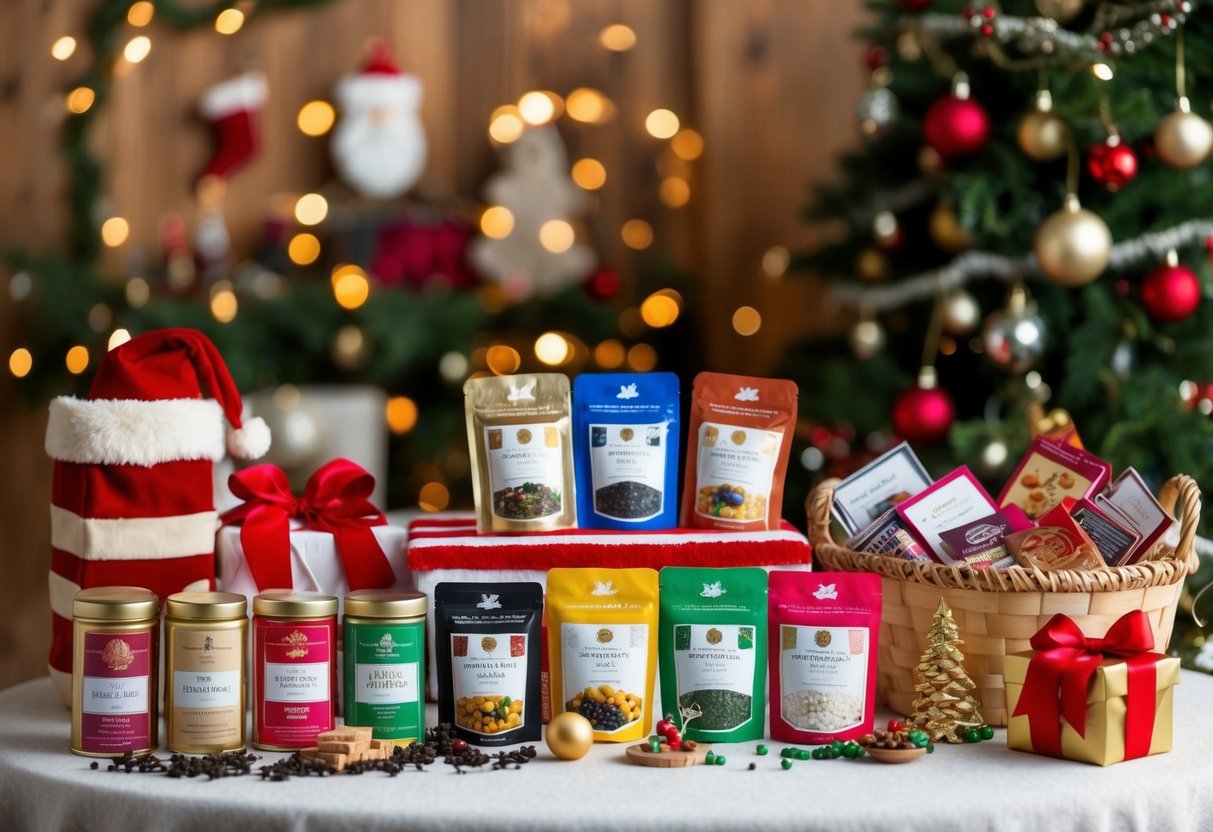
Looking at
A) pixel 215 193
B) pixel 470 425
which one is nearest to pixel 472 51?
pixel 215 193

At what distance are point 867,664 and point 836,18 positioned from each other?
8.32ft

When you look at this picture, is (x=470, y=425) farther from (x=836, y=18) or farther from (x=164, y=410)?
(x=836, y=18)

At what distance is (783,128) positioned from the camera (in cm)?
336

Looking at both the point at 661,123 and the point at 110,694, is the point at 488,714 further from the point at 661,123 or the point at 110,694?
the point at 661,123

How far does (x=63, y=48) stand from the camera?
3.19 m

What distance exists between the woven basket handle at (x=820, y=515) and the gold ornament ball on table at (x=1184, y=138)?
3.63 feet

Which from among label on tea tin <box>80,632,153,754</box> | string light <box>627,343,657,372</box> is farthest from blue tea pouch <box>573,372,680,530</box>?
string light <box>627,343,657,372</box>

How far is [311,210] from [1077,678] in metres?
2.77

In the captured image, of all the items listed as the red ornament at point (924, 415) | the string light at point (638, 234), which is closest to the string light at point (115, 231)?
the string light at point (638, 234)

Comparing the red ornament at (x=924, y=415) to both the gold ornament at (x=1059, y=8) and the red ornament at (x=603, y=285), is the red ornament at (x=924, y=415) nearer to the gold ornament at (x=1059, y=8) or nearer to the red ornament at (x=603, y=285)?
the gold ornament at (x=1059, y=8)

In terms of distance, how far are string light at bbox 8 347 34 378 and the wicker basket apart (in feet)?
8.23

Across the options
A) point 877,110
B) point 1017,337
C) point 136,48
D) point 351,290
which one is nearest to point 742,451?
point 1017,337

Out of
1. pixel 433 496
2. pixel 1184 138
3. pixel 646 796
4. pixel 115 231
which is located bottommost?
pixel 433 496

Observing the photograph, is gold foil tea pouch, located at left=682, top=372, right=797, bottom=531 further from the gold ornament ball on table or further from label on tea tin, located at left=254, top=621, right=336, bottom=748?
the gold ornament ball on table
